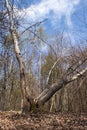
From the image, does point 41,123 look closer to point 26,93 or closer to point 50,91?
point 26,93

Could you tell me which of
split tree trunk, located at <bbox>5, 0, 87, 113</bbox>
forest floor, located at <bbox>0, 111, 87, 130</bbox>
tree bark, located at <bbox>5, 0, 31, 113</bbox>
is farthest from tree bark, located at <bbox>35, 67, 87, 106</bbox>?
forest floor, located at <bbox>0, 111, 87, 130</bbox>

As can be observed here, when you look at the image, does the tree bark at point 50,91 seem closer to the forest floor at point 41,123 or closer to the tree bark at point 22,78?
the tree bark at point 22,78

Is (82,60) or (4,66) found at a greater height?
(4,66)

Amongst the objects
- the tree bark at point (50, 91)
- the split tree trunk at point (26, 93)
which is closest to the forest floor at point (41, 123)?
the split tree trunk at point (26, 93)

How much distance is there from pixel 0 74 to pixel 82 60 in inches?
641

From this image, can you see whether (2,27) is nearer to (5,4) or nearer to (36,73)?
(5,4)

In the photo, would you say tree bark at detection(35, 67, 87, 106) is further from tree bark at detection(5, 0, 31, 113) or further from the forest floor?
the forest floor

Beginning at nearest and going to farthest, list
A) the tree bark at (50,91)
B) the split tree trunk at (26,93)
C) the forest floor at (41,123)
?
the forest floor at (41,123) < the split tree trunk at (26,93) < the tree bark at (50,91)

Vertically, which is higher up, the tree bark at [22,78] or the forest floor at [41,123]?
the tree bark at [22,78]

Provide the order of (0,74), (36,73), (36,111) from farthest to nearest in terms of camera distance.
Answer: (36,73) < (0,74) < (36,111)

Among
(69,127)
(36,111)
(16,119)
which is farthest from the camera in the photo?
(36,111)

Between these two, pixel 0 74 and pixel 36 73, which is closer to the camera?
pixel 0 74

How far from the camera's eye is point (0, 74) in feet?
92.6

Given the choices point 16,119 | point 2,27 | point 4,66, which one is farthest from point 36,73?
point 16,119
